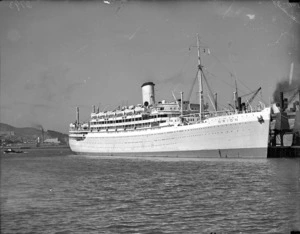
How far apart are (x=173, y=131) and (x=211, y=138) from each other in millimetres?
5663

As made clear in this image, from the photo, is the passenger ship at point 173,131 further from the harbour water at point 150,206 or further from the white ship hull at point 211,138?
the harbour water at point 150,206

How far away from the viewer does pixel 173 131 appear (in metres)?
44.1

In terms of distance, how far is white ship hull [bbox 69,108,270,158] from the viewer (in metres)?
37.2

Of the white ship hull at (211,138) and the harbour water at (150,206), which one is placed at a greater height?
the white ship hull at (211,138)

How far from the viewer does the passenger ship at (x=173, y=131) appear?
3750cm

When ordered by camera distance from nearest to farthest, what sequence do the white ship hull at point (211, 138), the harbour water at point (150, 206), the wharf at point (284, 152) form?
the harbour water at point (150, 206)
the white ship hull at point (211, 138)
the wharf at point (284, 152)

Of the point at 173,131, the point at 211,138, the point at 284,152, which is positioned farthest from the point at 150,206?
the point at 284,152

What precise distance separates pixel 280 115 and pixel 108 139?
2196cm

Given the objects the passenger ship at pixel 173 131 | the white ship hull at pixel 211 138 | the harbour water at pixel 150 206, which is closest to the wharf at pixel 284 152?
the passenger ship at pixel 173 131

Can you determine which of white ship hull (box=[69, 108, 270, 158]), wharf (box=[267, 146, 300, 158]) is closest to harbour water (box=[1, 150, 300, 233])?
white ship hull (box=[69, 108, 270, 158])

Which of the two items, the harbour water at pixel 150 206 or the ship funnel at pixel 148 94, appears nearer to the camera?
the harbour water at pixel 150 206

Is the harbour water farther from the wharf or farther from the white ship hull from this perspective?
the wharf

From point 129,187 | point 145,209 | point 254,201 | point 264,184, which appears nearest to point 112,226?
point 145,209

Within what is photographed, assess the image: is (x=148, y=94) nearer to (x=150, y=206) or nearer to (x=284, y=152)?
(x=284, y=152)
